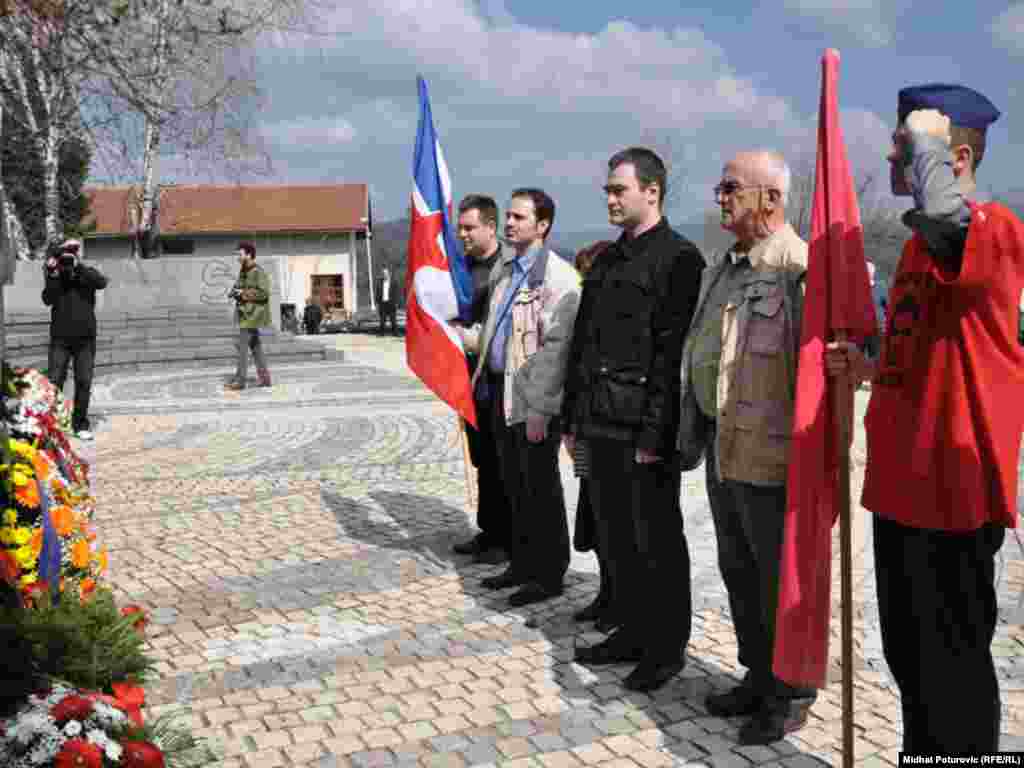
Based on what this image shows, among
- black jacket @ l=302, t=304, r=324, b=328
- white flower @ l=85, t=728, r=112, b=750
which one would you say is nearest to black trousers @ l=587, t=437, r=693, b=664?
white flower @ l=85, t=728, r=112, b=750

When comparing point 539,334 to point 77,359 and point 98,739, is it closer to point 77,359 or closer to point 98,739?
point 98,739

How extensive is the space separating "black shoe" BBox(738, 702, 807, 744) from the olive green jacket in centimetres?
1139

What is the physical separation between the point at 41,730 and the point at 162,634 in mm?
1879

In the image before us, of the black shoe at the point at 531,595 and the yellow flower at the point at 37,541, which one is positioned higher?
the yellow flower at the point at 37,541

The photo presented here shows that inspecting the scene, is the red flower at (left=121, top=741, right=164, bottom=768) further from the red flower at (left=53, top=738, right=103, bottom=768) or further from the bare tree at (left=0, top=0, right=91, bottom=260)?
the bare tree at (left=0, top=0, right=91, bottom=260)

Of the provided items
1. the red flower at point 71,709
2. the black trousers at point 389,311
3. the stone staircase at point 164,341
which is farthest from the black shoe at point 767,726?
the black trousers at point 389,311

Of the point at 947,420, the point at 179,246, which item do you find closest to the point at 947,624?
the point at 947,420

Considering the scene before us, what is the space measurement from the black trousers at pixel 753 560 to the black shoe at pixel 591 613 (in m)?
1.16

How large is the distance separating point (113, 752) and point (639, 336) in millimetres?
2325

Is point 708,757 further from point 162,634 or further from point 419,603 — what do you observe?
point 162,634

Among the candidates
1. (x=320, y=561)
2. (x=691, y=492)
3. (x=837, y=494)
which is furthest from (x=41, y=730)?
(x=691, y=492)

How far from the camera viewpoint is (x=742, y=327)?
332 cm

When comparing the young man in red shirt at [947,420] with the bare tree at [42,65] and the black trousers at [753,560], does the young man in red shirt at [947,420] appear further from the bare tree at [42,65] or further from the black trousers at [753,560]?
the bare tree at [42,65]

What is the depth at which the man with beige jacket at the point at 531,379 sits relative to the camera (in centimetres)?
463
